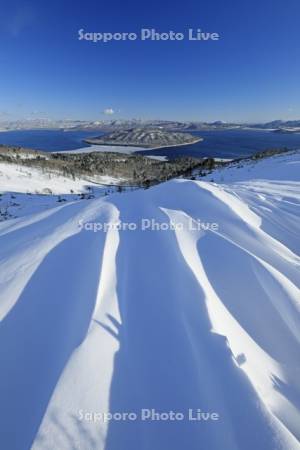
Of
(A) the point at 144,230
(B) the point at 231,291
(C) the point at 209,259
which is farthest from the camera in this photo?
(A) the point at 144,230

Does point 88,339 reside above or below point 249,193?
below

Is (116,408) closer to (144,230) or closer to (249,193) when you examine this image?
(144,230)

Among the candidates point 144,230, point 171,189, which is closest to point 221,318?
point 144,230

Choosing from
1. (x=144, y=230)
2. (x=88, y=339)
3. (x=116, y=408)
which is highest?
(x=144, y=230)

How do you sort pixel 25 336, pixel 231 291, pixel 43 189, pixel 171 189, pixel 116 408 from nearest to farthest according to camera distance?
1. pixel 116 408
2. pixel 25 336
3. pixel 231 291
4. pixel 171 189
5. pixel 43 189

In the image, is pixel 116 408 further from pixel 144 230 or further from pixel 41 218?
pixel 41 218

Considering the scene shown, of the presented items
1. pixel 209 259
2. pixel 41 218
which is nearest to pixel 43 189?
pixel 41 218

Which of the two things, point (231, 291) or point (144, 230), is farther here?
point (144, 230)
